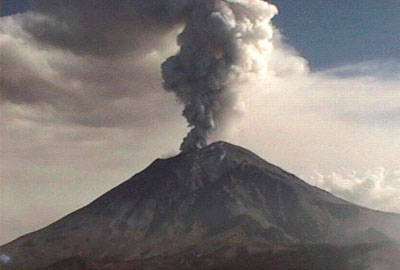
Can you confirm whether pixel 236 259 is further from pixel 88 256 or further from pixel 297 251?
pixel 88 256

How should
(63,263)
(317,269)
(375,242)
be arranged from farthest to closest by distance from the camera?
(375,242) < (63,263) < (317,269)

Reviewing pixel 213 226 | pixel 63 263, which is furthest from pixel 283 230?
pixel 63 263

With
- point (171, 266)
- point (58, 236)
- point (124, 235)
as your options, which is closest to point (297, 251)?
point (171, 266)

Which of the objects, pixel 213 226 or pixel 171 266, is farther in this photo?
pixel 213 226

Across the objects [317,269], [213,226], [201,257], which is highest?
[213,226]

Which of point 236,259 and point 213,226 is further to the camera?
point 213,226

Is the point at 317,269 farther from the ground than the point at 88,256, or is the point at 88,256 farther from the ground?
the point at 88,256

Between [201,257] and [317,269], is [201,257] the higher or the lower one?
the higher one

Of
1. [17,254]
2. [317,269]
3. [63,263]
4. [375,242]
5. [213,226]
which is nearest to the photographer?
[317,269]

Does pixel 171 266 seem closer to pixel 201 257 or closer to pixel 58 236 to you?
pixel 201 257
